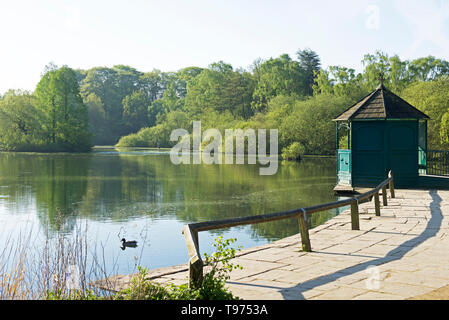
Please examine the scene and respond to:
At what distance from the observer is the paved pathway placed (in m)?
5.12

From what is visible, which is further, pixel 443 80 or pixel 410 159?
pixel 443 80

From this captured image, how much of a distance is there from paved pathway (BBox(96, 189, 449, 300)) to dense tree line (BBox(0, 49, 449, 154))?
27.8 meters

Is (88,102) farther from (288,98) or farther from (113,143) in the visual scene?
(288,98)

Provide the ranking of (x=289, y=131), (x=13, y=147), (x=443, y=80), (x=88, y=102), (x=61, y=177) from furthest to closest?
(x=88, y=102) < (x=13, y=147) < (x=289, y=131) < (x=443, y=80) < (x=61, y=177)

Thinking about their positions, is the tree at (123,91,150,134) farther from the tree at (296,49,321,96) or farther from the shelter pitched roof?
the shelter pitched roof

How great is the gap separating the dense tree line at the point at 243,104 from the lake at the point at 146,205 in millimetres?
18689

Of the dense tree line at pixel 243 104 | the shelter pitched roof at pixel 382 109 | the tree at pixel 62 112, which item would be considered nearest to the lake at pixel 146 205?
the shelter pitched roof at pixel 382 109

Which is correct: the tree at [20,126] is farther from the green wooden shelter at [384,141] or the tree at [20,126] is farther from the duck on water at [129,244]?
the duck on water at [129,244]

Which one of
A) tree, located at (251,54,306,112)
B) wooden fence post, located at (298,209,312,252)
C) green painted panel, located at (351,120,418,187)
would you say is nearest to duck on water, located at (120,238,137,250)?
wooden fence post, located at (298,209,312,252)

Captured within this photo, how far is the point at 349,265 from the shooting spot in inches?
249

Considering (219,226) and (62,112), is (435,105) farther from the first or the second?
(62,112)

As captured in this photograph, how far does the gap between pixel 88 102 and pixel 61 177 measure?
211ft

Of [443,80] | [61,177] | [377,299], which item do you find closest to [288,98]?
[443,80]
